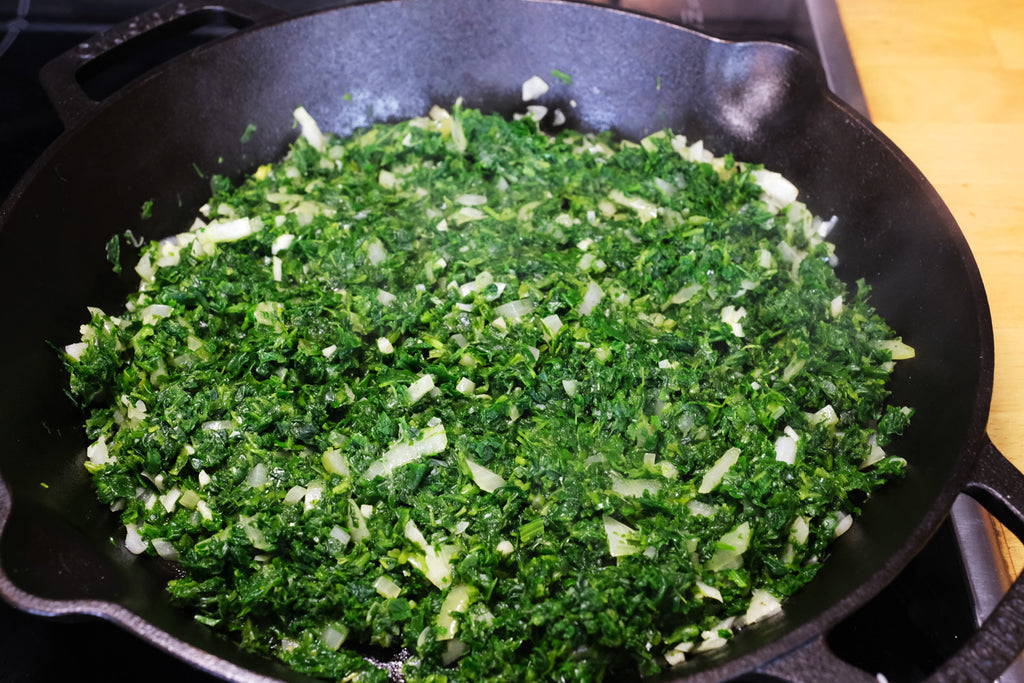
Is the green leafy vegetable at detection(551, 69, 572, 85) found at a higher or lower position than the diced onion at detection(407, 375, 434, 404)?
higher

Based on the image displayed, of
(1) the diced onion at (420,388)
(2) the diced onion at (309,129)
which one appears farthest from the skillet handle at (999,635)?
(2) the diced onion at (309,129)

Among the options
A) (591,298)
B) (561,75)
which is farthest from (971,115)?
(591,298)

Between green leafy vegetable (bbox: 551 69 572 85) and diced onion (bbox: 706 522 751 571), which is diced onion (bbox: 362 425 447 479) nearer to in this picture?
diced onion (bbox: 706 522 751 571)

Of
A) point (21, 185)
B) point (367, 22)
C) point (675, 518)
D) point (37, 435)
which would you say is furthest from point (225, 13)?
point (675, 518)

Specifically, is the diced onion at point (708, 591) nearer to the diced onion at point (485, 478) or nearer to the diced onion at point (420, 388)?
the diced onion at point (485, 478)

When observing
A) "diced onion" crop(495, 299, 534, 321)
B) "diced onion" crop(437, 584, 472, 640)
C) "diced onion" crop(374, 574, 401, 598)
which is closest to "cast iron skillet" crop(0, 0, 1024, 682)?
"diced onion" crop(374, 574, 401, 598)
